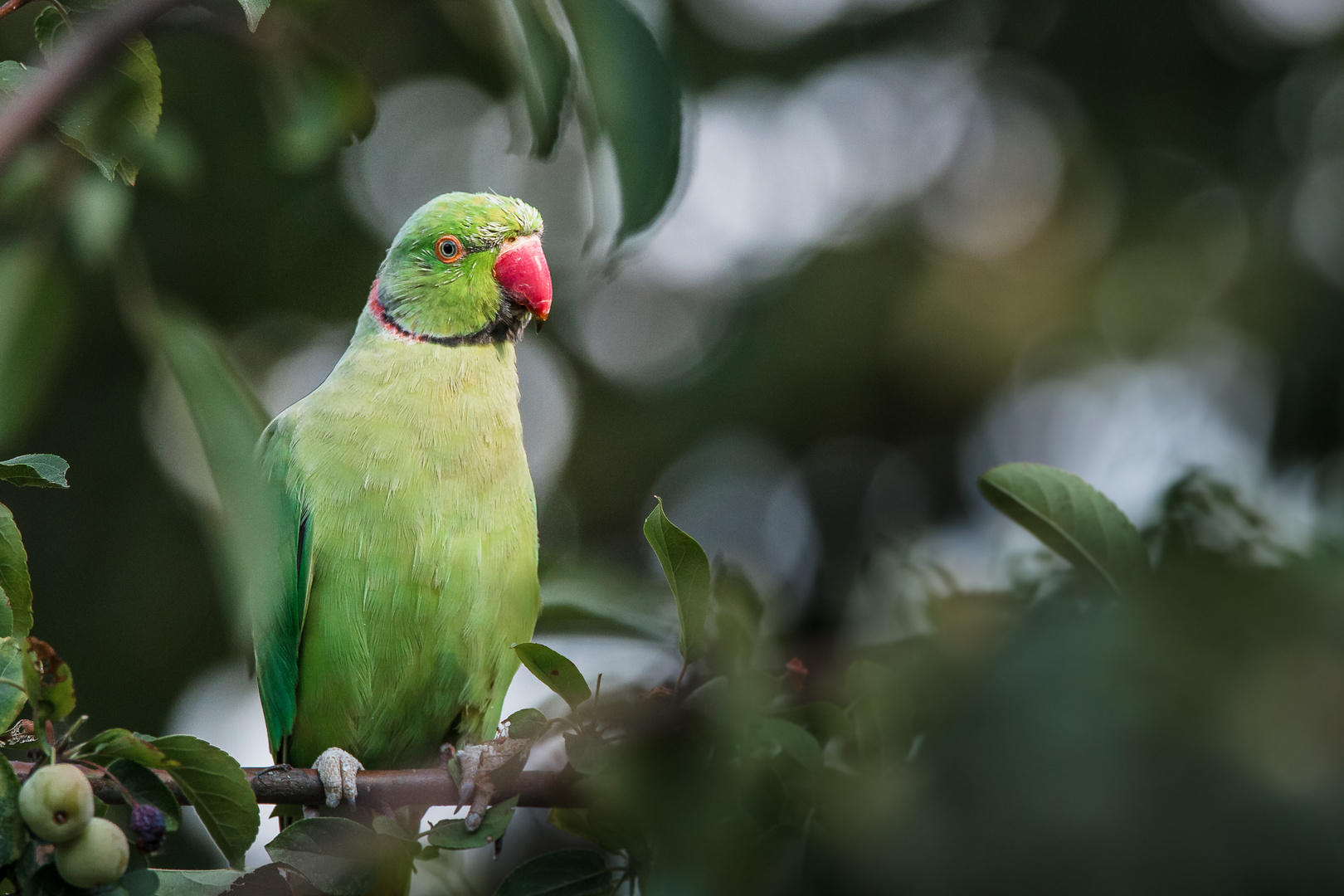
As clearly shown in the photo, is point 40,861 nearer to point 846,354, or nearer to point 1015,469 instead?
point 1015,469

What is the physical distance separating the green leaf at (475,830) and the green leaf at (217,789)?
9.6 inches

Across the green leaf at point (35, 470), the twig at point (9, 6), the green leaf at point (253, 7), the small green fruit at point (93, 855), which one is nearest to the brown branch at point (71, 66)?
the twig at point (9, 6)

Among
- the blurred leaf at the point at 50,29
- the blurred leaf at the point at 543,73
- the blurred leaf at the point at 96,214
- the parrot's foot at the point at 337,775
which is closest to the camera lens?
the blurred leaf at the point at 50,29

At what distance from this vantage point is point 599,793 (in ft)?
4.82

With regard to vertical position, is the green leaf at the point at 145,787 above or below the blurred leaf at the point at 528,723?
above

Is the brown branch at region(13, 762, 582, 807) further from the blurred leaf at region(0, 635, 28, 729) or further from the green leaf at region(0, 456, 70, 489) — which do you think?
the green leaf at region(0, 456, 70, 489)

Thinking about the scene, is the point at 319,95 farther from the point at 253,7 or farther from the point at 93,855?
the point at 93,855

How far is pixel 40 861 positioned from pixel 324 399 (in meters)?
1.60

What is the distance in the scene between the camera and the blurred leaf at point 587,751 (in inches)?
58.6

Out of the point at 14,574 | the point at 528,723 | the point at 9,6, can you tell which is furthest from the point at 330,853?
the point at 9,6

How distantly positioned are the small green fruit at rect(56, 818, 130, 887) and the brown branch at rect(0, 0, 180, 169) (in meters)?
0.87

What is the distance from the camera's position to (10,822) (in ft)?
4.22

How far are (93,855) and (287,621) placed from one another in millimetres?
1396

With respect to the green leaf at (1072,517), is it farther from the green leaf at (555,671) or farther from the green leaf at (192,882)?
the green leaf at (192,882)
